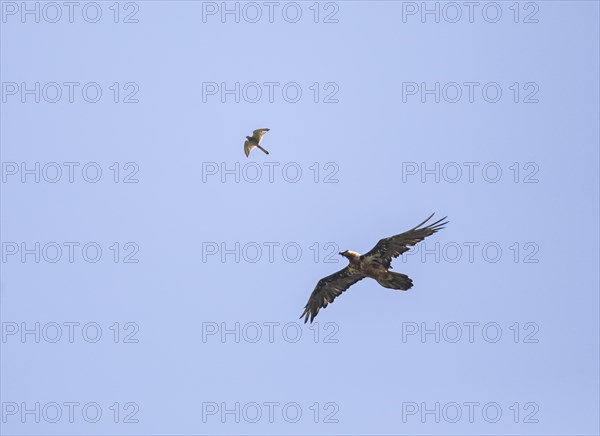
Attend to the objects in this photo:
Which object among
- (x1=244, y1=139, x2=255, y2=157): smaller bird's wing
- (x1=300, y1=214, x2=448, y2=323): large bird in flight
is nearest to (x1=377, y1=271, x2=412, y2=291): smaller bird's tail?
(x1=300, y1=214, x2=448, y2=323): large bird in flight

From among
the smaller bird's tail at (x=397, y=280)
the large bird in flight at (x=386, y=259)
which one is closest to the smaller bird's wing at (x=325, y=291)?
the large bird in flight at (x=386, y=259)

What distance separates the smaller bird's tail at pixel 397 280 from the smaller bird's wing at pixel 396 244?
0.39 m

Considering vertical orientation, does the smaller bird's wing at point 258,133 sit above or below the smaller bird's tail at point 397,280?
above

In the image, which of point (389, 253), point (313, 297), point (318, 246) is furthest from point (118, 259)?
point (389, 253)

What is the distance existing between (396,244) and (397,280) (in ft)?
3.45

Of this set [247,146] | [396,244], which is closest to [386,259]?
[396,244]

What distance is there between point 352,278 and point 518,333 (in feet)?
44.1

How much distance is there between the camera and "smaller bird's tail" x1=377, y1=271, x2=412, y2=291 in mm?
36344

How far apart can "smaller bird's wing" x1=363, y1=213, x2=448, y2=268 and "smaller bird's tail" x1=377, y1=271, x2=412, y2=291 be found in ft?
1.26

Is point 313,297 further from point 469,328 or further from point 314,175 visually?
point 314,175

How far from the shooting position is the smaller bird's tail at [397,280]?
36.3 meters

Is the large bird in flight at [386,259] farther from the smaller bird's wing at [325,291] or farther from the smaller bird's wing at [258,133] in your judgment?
the smaller bird's wing at [258,133]

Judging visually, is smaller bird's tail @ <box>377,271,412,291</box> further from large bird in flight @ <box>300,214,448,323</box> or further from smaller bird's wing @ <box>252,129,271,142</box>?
smaller bird's wing @ <box>252,129,271,142</box>

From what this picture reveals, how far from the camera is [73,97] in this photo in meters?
58.7
